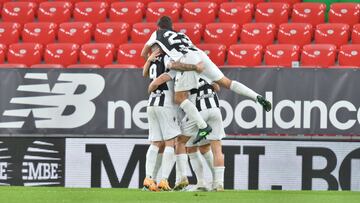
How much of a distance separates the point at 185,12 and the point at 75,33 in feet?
6.30

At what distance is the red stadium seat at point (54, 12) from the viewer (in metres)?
18.1

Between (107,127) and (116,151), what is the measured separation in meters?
0.36

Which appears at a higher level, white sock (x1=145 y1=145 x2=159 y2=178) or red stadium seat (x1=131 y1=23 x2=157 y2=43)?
red stadium seat (x1=131 y1=23 x2=157 y2=43)

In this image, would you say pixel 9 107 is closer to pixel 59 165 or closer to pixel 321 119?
pixel 59 165

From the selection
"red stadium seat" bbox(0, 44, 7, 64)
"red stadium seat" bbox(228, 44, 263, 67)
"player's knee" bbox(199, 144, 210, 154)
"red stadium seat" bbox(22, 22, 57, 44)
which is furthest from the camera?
"red stadium seat" bbox(22, 22, 57, 44)

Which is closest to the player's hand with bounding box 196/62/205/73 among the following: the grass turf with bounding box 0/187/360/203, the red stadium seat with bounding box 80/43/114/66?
the grass turf with bounding box 0/187/360/203

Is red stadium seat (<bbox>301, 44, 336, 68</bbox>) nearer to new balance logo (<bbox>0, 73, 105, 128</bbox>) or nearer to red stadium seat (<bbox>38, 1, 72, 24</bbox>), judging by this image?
new balance logo (<bbox>0, 73, 105, 128</bbox>)

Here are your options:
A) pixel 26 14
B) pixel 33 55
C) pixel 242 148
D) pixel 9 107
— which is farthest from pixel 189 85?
pixel 26 14

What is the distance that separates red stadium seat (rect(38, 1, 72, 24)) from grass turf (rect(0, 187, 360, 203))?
6911 mm

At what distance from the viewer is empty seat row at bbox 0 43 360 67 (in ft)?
51.6

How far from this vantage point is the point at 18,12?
1819 cm

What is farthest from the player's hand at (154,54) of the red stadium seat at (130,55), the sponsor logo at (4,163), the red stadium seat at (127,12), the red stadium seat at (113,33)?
the red stadium seat at (127,12)

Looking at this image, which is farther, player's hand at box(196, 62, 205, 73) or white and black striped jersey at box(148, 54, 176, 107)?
white and black striped jersey at box(148, 54, 176, 107)

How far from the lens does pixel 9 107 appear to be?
47.8 feet
